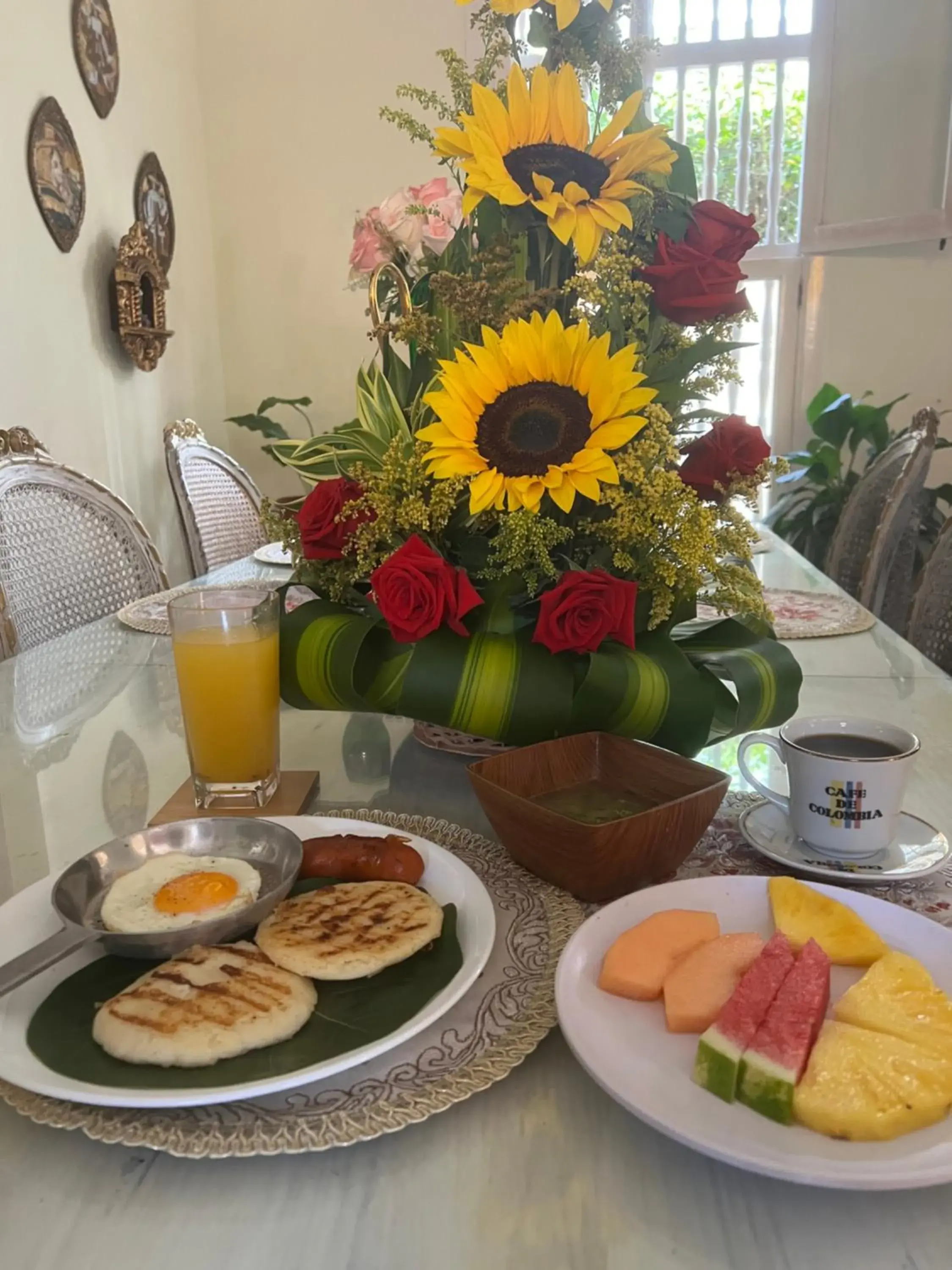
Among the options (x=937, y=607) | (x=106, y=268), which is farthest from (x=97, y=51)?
(x=937, y=607)

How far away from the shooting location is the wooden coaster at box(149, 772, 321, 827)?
0.82m

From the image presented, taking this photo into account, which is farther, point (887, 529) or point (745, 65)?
point (745, 65)

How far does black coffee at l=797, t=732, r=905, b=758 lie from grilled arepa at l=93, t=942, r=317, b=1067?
1.43ft

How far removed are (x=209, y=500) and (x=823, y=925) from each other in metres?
2.26

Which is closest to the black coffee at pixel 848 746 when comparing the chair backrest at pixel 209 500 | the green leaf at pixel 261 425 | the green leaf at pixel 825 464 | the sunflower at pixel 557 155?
the sunflower at pixel 557 155

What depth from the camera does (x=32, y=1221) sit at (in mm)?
423

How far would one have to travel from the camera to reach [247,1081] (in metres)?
0.46

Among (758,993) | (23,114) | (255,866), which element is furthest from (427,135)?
(23,114)

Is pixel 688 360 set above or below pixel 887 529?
above

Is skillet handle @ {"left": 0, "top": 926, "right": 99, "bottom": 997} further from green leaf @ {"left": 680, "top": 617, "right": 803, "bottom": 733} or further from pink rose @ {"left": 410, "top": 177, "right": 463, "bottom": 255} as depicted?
pink rose @ {"left": 410, "top": 177, "right": 463, "bottom": 255}

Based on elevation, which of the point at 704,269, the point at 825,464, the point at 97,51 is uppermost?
the point at 97,51

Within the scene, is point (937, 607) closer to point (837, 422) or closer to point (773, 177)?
point (837, 422)

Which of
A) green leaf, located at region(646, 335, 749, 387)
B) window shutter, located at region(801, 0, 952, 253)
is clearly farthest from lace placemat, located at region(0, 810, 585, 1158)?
window shutter, located at region(801, 0, 952, 253)

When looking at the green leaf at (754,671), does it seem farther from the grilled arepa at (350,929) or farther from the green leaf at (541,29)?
the green leaf at (541,29)
